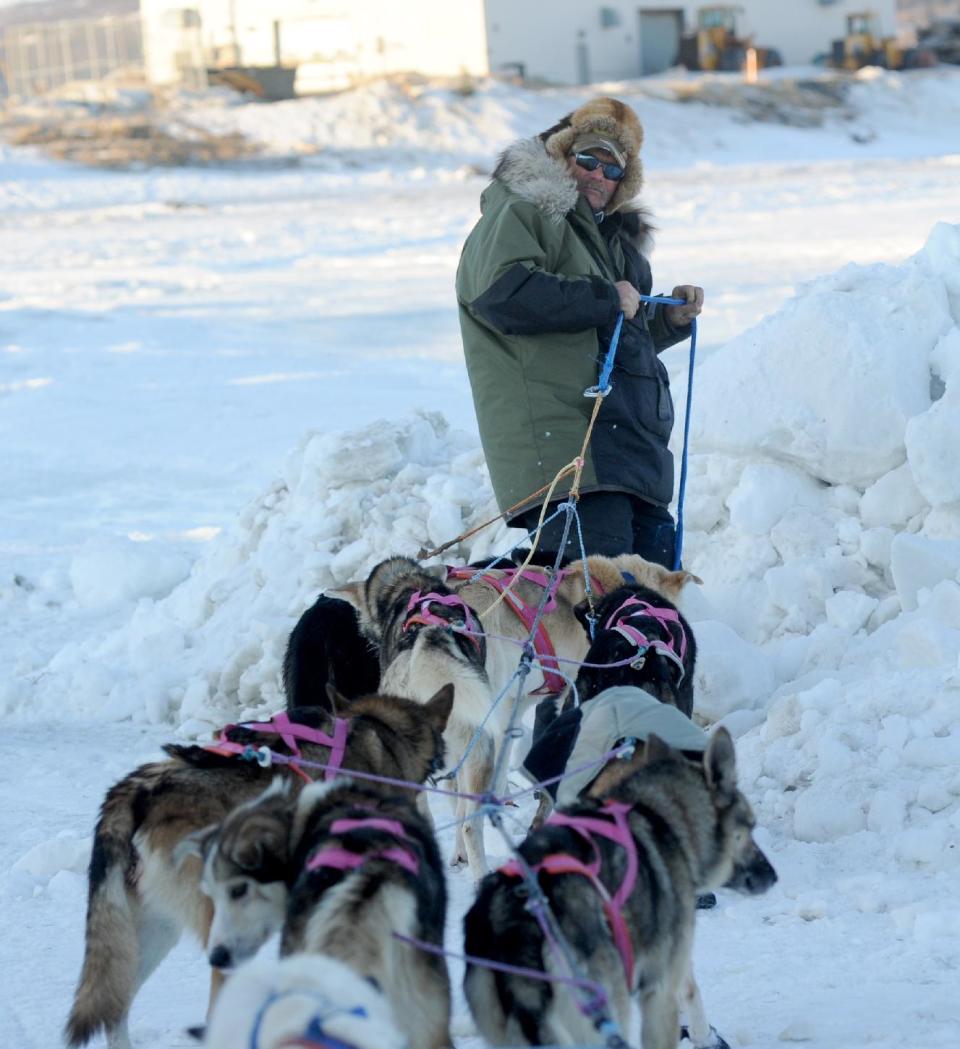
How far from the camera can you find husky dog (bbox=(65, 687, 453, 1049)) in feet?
10.1

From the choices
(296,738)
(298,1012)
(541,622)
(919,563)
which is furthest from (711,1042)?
(919,563)

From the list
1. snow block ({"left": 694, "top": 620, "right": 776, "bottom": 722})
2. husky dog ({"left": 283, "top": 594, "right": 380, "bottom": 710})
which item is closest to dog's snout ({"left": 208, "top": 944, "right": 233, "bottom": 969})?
husky dog ({"left": 283, "top": 594, "right": 380, "bottom": 710})

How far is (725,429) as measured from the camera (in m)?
5.76

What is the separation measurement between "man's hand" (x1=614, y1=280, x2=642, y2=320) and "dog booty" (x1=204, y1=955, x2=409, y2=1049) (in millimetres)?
2621

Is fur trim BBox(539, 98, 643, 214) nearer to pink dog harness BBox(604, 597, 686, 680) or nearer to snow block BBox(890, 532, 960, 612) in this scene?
pink dog harness BBox(604, 597, 686, 680)

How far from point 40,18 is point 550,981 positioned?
12964cm

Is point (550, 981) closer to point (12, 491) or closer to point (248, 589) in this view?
point (248, 589)

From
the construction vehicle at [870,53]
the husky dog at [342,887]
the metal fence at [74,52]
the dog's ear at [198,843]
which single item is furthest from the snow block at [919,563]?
the metal fence at [74,52]

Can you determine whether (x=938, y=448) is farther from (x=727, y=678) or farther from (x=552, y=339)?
(x=552, y=339)

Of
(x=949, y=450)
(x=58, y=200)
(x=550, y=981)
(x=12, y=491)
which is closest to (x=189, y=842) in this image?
(x=550, y=981)

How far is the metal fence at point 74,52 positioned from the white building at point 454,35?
4.61 meters

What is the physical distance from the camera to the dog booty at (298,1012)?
6.59ft

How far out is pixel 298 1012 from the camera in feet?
6.66

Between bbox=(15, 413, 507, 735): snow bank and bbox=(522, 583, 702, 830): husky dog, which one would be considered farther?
bbox=(15, 413, 507, 735): snow bank
